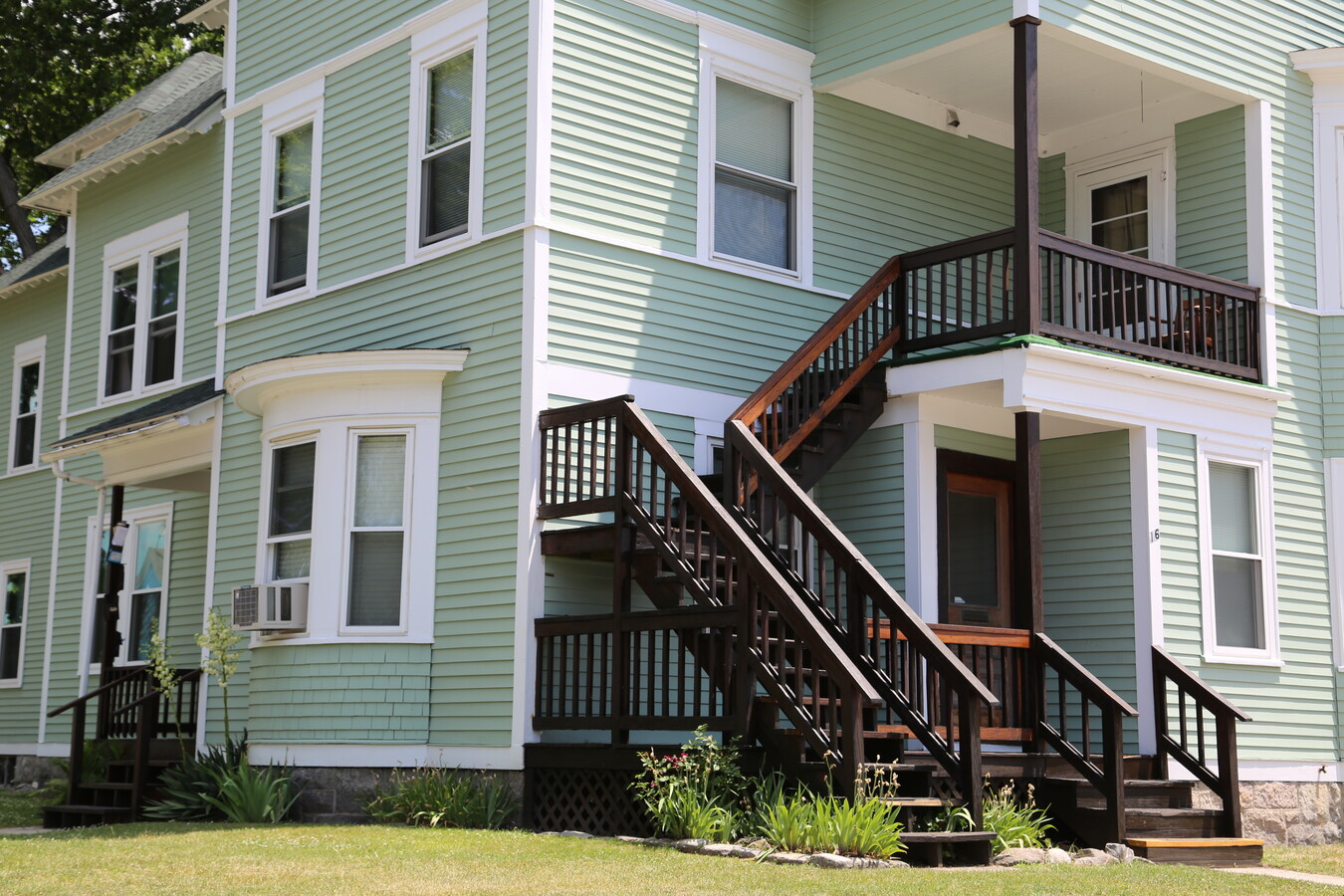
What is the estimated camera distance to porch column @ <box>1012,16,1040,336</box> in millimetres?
13039

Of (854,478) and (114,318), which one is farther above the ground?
(114,318)

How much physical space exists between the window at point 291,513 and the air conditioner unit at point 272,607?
0.19 meters

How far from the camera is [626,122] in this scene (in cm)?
1384

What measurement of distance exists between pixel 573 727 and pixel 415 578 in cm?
224

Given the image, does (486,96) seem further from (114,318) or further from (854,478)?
(114,318)

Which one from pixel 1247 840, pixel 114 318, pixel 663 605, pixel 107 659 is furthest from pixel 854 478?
pixel 114 318

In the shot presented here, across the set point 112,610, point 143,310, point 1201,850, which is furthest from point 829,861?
point 143,310

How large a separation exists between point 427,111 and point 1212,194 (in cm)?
756

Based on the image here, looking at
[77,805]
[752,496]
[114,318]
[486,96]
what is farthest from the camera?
[114,318]

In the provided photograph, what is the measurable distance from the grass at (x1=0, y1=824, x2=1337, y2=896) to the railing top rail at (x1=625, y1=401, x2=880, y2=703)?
1.40 m

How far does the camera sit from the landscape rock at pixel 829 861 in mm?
9320

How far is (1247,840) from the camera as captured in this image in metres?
11.9

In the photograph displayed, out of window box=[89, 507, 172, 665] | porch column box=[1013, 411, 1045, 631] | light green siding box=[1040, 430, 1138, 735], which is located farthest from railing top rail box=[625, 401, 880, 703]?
window box=[89, 507, 172, 665]

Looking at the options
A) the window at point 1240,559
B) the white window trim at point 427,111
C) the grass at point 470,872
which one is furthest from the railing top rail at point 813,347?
the grass at point 470,872
